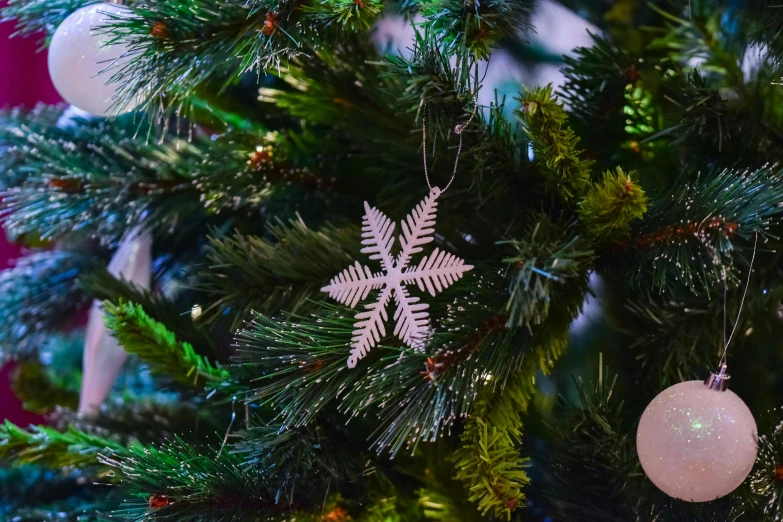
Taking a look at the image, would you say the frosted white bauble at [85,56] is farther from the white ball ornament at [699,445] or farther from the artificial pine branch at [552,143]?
the white ball ornament at [699,445]

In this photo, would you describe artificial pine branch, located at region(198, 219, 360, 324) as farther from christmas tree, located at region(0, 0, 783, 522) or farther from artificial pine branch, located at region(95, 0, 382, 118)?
artificial pine branch, located at region(95, 0, 382, 118)

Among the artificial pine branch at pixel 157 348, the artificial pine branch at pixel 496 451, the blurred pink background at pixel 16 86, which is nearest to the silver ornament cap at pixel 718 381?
the artificial pine branch at pixel 496 451

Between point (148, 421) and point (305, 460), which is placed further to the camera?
point (148, 421)

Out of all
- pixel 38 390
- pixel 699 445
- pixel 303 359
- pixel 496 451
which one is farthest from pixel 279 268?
pixel 38 390

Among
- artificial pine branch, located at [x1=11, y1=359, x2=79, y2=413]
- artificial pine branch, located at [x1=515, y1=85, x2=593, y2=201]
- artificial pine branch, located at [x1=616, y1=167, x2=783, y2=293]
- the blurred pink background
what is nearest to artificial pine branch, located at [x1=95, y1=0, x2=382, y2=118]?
artificial pine branch, located at [x1=515, y1=85, x2=593, y2=201]

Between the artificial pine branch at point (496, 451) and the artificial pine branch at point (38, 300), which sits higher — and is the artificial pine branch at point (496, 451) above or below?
above

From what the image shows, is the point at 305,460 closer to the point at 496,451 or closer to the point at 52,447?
the point at 496,451
